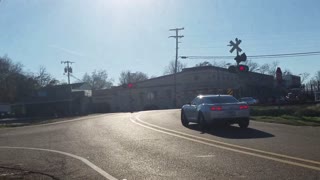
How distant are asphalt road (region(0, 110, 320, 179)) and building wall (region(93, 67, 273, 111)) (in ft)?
203

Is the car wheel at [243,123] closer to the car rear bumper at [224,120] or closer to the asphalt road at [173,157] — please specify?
the car rear bumper at [224,120]

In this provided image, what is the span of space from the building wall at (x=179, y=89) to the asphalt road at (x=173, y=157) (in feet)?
203

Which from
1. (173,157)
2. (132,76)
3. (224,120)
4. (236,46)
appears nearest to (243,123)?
(224,120)

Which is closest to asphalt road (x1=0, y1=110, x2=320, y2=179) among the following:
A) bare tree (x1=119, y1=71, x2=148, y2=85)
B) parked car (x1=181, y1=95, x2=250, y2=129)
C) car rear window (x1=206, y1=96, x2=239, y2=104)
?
parked car (x1=181, y1=95, x2=250, y2=129)

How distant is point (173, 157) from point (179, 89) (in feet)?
235

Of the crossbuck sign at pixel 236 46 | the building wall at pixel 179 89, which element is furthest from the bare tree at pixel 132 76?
the crossbuck sign at pixel 236 46

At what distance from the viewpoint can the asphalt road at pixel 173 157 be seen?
30.8ft

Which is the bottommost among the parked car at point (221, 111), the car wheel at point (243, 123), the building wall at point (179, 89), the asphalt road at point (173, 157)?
the asphalt road at point (173, 157)

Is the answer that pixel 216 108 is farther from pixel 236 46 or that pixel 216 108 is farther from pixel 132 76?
pixel 132 76

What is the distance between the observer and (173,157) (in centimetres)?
1169

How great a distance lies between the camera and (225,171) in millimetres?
9320

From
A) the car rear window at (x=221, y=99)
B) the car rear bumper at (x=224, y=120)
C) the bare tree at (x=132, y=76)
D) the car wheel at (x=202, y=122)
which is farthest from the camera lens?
the bare tree at (x=132, y=76)

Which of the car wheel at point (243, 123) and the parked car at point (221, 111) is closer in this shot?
the parked car at point (221, 111)

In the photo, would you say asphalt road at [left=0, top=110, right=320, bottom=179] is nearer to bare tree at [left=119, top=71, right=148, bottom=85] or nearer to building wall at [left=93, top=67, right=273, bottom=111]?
building wall at [left=93, top=67, right=273, bottom=111]
